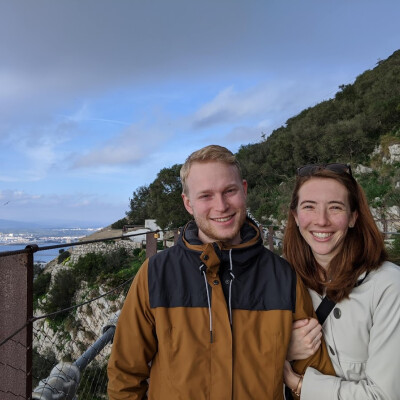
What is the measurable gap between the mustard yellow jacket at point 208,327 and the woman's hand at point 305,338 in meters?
0.04

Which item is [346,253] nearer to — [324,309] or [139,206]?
[324,309]

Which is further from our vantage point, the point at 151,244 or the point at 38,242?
the point at 151,244

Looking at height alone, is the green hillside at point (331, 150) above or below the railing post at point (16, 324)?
above

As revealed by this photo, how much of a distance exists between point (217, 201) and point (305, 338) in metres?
0.67

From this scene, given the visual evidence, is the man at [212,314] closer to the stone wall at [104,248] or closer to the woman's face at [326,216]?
the woman's face at [326,216]

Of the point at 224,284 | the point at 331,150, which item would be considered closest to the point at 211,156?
the point at 224,284

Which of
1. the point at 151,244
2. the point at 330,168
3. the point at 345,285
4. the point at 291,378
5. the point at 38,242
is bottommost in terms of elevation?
the point at 291,378

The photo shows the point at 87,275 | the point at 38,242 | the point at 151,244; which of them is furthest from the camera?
the point at 87,275

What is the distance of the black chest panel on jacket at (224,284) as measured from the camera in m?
1.44

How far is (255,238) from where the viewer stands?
1.55 m

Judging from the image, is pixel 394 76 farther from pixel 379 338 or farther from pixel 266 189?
pixel 379 338

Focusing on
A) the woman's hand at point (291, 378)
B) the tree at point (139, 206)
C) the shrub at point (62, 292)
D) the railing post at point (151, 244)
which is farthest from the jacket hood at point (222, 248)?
the tree at point (139, 206)

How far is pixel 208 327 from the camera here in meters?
1.39

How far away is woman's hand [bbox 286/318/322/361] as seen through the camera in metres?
1.45
